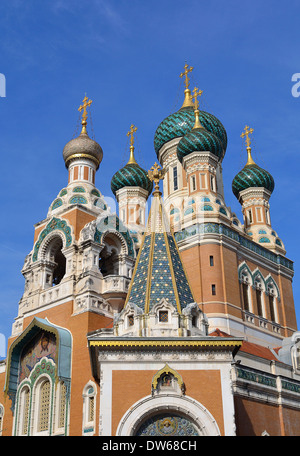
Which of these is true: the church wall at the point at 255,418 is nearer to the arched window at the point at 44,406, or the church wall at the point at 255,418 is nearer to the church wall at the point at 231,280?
the church wall at the point at 231,280

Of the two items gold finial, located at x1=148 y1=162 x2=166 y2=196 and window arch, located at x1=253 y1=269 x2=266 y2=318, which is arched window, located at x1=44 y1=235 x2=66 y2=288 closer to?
gold finial, located at x1=148 y1=162 x2=166 y2=196

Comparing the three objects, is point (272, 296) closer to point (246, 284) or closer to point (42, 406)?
point (246, 284)

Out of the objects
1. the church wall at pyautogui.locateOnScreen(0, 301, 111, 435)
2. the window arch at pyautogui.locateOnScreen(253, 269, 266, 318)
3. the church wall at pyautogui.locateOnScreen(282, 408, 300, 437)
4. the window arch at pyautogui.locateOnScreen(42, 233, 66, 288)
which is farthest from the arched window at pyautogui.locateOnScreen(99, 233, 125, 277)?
the church wall at pyautogui.locateOnScreen(282, 408, 300, 437)

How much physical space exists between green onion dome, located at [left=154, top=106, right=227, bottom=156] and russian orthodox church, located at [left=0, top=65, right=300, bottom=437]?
0.20ft

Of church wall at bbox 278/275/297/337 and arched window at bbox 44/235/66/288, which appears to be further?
church wall at bbox 278/275/297/337

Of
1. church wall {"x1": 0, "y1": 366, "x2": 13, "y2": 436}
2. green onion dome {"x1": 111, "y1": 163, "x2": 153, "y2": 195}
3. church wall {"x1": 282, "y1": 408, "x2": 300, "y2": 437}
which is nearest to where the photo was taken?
church wall {"x1": 282, "y1": 408, "x2": 300, "y2": 437}

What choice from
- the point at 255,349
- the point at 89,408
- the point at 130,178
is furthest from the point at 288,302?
the point at 89,408

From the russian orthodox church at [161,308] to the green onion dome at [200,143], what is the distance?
0.06 metres

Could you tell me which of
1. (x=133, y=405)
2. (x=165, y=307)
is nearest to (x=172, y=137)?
(x=165, y=307)

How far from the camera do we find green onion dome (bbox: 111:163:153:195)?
A: 26.9m

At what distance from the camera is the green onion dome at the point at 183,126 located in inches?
993

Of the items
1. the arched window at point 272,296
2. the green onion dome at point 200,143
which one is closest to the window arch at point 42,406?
the arched window at point 272,296

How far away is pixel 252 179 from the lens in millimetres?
25625

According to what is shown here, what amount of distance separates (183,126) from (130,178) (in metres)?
3.45
